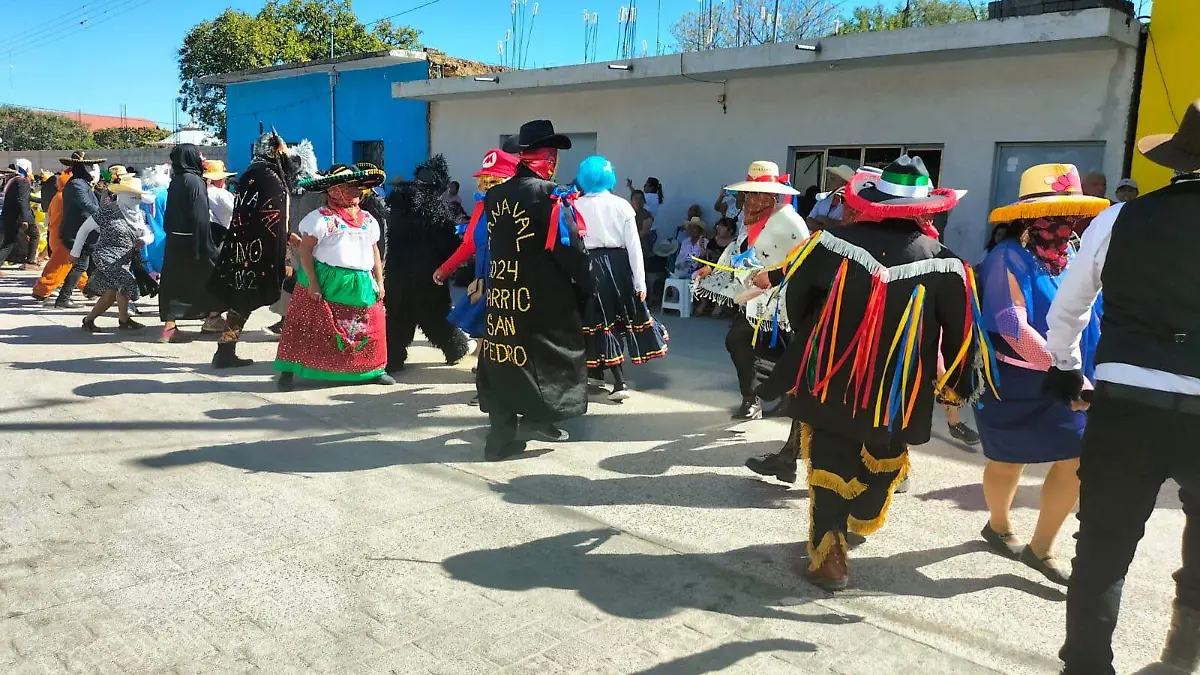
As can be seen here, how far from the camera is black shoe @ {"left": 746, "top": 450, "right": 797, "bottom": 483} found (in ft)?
15.5

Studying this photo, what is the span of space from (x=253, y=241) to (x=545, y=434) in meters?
3.35

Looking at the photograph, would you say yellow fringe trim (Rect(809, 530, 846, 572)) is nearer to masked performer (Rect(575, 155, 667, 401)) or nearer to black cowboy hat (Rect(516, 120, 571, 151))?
black cowboy hat (Rect(516, 120, 571, 151))

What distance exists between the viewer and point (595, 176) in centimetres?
620

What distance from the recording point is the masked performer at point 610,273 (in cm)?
621

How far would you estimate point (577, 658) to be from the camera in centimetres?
294

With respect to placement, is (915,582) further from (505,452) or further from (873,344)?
(505,452)

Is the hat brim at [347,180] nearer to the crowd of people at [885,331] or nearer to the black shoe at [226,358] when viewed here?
the crowd of people at [885,331]

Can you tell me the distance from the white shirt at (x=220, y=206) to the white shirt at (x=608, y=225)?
4194 mm

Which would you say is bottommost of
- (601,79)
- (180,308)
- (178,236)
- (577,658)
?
(577,658)

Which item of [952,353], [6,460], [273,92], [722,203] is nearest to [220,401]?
[6,460]

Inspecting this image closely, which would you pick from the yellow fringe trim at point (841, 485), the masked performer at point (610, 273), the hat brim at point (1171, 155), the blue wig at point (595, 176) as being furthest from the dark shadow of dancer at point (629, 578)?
the blue wig at point (595, 176)

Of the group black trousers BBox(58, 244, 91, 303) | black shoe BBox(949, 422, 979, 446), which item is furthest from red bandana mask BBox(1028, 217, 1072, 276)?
black trousers BBox(58, 244, 91, 303)

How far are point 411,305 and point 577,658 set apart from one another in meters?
4.88

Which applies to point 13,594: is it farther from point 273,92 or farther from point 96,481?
point 273,92
